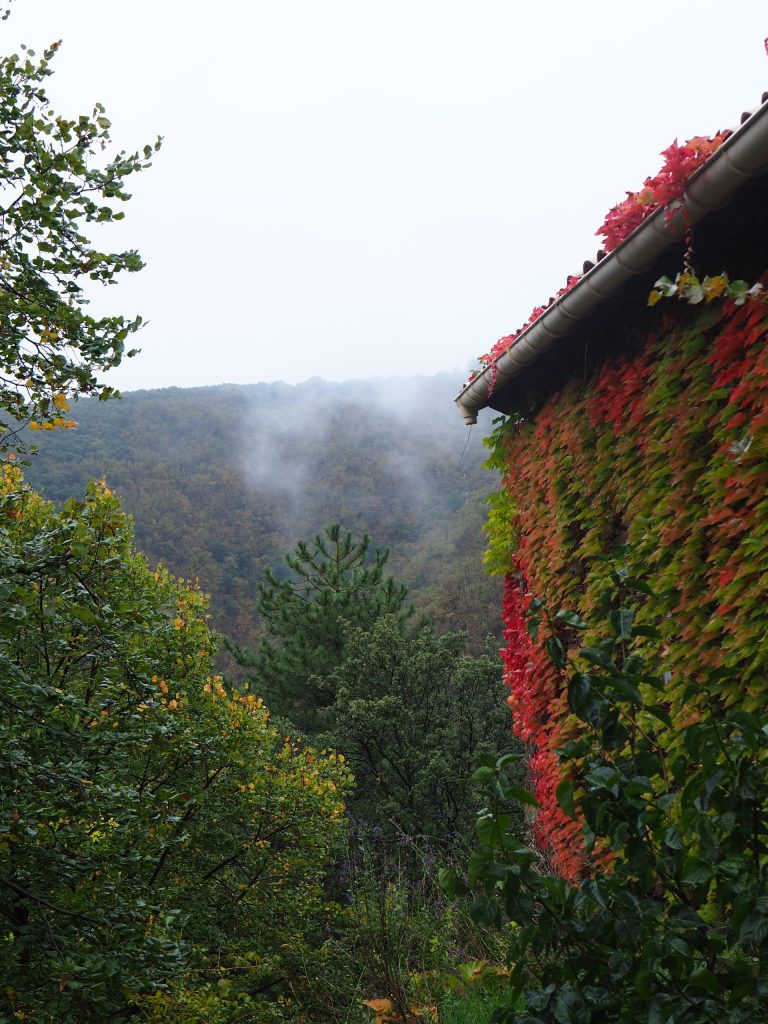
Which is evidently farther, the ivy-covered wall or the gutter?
the ivy-covered wall

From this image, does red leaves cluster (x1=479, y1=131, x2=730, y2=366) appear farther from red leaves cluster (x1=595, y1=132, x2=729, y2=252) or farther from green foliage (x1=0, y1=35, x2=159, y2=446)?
green foliage (x1=0, y1=35, x2=159, y2=446)

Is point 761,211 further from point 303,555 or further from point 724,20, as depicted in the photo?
point 724,20

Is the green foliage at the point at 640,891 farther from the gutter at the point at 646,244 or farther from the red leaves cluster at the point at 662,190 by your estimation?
the red leaves cluster at the point at 662,190

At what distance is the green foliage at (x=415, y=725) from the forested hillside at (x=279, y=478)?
11.2m

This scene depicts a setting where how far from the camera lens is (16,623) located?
3305 mm

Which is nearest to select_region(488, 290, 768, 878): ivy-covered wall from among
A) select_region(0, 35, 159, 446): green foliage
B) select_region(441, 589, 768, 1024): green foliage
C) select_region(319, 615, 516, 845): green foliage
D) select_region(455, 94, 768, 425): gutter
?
select_region(441, 589, 768, 1024): green foliage

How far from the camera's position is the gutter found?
9.14 ft

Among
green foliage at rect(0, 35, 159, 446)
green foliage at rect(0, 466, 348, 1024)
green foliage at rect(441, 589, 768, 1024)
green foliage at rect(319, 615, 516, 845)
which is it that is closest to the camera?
green foliage at rect(441, 589, 768, 1024)

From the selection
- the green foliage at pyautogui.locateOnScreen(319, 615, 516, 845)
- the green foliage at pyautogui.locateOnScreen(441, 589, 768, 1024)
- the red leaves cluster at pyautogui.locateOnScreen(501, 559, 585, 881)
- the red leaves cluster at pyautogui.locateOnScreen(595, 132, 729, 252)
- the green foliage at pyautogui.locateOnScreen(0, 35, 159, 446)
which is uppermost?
the green foliage at pyautogui.locateOnScreen(0, 35, 159, 446)

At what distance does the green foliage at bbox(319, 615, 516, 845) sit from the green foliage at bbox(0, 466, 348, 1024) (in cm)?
326

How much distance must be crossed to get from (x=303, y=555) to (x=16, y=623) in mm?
15428

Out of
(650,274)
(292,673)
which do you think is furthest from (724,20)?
(650,274)

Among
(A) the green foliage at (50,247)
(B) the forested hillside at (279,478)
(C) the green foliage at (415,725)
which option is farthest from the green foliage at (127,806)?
(B) the forested hillside at (279,478)

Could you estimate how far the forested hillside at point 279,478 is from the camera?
38.1m
